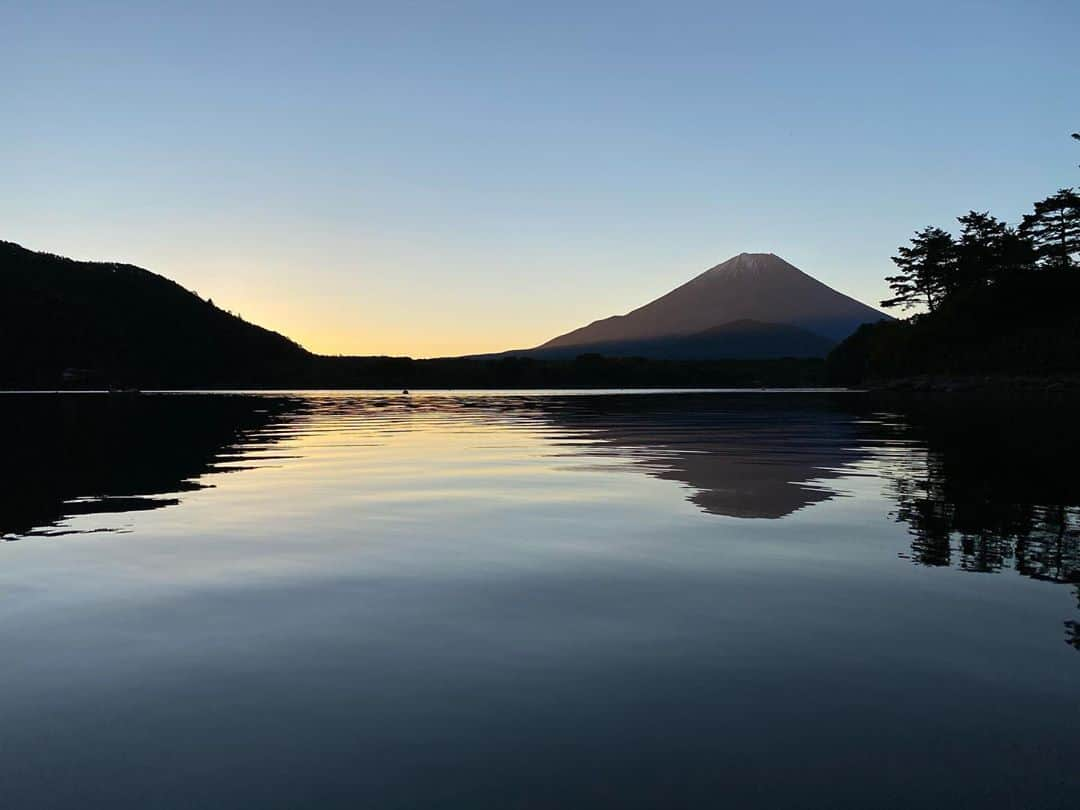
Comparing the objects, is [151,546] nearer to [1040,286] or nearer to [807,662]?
[807,662]

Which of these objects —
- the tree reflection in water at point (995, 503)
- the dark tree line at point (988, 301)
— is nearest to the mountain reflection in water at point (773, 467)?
the tree reflection in water at point (995, 503)

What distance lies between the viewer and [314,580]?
429 inches

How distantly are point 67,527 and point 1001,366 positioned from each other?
115551mm

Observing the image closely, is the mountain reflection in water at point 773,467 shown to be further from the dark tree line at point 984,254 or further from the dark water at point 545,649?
the dark tree line at point 984,254

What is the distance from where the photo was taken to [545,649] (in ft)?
25.9

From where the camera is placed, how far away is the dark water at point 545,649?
5.29 metres

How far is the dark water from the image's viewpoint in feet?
17.4

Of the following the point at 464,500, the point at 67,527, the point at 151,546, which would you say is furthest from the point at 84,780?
the point at 464,500

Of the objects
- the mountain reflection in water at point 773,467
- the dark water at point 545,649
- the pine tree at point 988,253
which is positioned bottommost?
the mountain reflection in water at point 773,467

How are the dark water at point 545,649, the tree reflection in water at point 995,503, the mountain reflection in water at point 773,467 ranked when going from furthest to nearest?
1. the mountain reflection in water at point 773,467
2. the tree reflection in water at point 995,503
3. the dark water at point 545,649

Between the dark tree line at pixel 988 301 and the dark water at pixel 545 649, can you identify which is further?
the dark tree line at pixel 988 301

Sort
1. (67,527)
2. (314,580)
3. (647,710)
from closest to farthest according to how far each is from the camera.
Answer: (647,710), (314,580), (67,527)

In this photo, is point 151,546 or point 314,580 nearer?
point 314,580

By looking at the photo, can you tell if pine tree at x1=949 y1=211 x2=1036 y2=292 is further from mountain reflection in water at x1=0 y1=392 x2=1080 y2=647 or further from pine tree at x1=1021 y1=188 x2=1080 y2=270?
mountain reflection in water at x1=0 y1=392 x2=1080 y2=647
